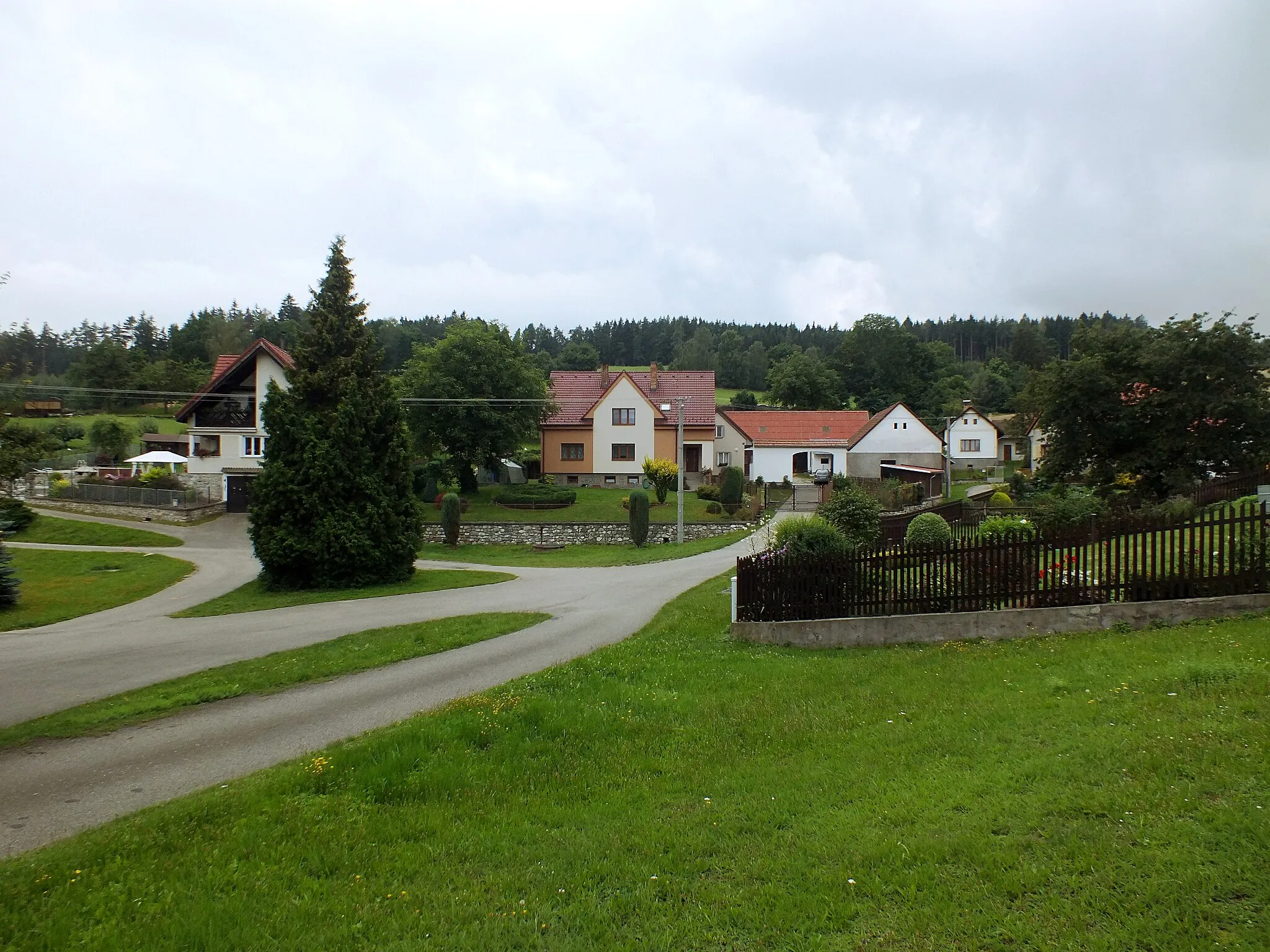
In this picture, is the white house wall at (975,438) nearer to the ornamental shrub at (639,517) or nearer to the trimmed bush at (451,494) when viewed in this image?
the ornamental shrub at (639,517)

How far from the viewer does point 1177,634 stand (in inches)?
383

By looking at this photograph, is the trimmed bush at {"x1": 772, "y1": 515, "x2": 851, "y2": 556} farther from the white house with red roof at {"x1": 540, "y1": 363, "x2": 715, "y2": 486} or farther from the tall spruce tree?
the white house with red roof at {"x1": 540, "y1": 363, "x2": 715, "y2": 486}

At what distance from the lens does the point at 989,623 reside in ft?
37.6

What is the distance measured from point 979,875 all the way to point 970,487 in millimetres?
59176

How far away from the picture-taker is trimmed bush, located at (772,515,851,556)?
1372cm

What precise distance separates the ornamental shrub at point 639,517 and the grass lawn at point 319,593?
35.6 ft

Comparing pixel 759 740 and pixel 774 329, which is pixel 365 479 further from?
pixel 774 329

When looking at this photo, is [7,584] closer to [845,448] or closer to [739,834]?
[739,834]

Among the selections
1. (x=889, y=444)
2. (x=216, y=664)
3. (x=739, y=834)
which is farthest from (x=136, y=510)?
(x=889, y=444)

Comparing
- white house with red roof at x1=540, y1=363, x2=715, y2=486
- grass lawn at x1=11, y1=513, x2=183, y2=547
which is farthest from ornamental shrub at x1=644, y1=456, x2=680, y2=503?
grass lawn at x1=11, y1=513, x2=183, y2=547

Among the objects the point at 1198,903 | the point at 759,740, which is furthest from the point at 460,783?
the point at 1198,903

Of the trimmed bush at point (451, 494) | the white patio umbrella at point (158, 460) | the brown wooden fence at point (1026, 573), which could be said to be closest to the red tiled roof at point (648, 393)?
the trimmed bush at point (451, 494)

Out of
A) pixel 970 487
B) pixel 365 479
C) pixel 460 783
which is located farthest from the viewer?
pixel 970 487

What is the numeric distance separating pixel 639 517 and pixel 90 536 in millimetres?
26420
